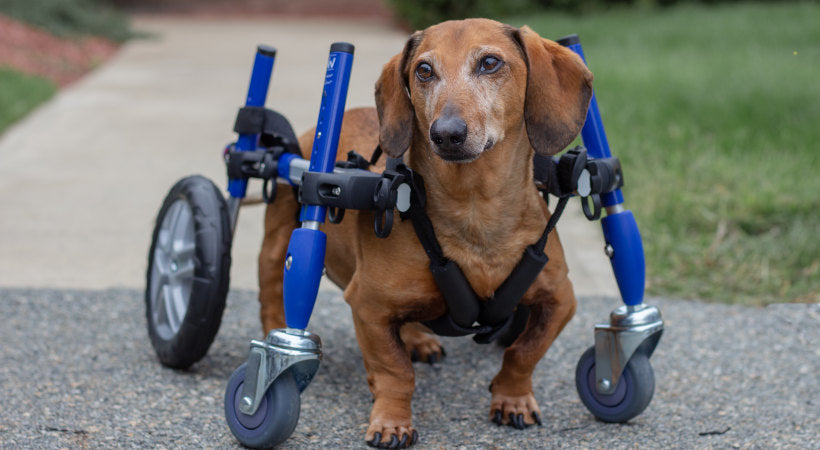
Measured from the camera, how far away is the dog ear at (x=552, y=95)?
2.81 meters

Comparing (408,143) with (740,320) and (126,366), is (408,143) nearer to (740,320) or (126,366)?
(126,366)

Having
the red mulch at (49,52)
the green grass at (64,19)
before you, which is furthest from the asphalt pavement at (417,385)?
the green grass at (64,19)

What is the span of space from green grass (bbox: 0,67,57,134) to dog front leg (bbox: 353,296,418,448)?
6.31 metres

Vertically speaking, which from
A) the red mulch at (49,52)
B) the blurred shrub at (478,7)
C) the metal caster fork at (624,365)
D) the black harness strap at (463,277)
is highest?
the blurred shrub at (478,7)

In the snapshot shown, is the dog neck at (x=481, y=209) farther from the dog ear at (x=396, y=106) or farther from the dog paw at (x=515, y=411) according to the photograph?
the dog paw at (x=515, y=411)

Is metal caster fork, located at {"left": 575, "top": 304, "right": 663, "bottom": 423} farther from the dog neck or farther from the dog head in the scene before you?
the dog head

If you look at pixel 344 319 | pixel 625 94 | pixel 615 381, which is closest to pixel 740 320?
pixel 615 381

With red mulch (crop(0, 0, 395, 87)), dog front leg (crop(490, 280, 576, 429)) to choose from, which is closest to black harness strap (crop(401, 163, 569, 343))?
dog front leg (crop(490, 280, 576, 429))

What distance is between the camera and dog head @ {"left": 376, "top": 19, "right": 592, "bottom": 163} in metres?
2.73

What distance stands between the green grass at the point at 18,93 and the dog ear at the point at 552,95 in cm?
665

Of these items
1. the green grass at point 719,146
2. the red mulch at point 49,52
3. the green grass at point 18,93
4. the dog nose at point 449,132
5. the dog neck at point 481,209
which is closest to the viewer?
the dog nose at point 449,132

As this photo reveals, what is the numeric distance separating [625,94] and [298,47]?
575 cm

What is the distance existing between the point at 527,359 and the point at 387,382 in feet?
1.54

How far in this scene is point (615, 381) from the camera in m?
3.15
